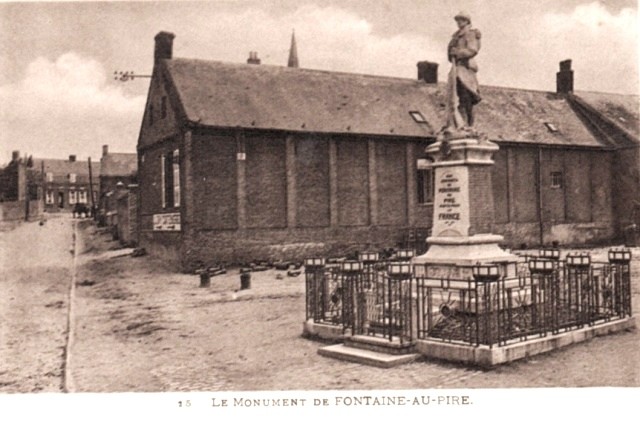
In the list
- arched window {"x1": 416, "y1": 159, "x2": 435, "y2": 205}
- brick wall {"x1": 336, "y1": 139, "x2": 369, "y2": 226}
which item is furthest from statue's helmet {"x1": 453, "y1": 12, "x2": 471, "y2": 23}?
arched window {"x1": 416, "y1": 159, "x2": 435, "y2": 205}

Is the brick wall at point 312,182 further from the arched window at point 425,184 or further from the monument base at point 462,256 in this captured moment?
the monument base at point 462,256

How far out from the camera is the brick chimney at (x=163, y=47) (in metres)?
22.8

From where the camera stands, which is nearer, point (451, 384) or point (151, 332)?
point (451, 384)

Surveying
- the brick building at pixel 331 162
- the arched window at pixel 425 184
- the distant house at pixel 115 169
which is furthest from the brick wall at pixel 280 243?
the distant house at pixel 115 169

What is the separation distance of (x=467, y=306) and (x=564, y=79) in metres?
25.6

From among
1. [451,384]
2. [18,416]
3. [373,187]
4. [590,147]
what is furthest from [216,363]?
[590,147]

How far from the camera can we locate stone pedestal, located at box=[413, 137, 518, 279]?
10250 millimetres

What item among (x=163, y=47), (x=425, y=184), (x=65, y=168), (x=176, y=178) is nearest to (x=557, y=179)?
(x=425, y=184)

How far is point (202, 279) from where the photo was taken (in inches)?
682

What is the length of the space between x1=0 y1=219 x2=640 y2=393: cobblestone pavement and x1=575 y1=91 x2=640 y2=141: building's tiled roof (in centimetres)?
1577

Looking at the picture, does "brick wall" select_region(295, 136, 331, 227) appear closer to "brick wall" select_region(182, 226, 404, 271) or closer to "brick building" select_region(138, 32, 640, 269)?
"brick building" select_region(138, 32, 640, 269)

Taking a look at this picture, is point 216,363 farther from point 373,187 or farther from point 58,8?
point 373,187

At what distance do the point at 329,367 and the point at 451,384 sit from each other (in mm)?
1605

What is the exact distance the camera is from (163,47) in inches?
900
